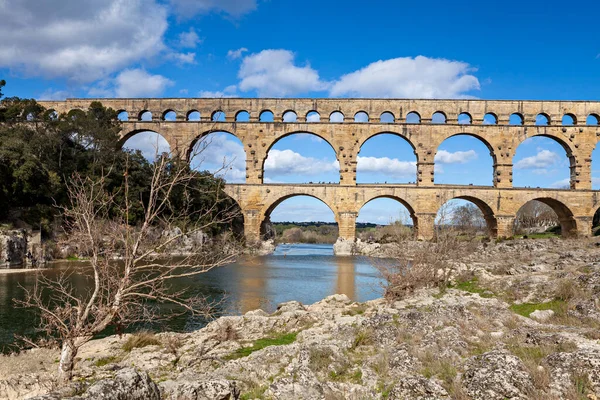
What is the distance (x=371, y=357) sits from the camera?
17.6 feet

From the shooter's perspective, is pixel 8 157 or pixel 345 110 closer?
pixel 8 157

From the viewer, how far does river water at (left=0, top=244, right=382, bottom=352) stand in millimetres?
9953

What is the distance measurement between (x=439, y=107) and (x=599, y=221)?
16.1 metres

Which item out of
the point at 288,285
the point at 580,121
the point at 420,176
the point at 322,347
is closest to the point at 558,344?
the point at 322,347

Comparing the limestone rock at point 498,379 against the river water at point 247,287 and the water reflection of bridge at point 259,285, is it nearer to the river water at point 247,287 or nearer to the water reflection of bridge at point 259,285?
the river water at point 247,287

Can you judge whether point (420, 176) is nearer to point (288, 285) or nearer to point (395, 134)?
point (395, 134)

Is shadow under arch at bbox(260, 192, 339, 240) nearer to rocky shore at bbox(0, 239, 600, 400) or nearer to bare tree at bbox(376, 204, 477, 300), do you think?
bare tree at bbox(376, 204, 477, 300)

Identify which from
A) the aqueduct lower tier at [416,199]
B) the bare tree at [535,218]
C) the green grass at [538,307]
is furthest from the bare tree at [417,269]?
the bare tree at [535,218]

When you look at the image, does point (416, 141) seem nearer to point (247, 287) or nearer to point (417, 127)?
point (417, 127)

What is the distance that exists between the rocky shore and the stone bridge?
2204 cm

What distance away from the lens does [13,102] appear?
31.3m

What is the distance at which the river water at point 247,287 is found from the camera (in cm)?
995

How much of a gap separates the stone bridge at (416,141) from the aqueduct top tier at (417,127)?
0.07 metres

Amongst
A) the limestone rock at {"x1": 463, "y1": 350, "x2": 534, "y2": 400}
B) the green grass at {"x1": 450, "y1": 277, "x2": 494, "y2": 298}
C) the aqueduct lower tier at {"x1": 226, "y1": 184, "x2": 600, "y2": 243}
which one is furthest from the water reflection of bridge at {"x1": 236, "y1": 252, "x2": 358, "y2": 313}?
the aqueduct lower tier at {"x1": 226, "y1": 184, "x2": 600, "y2": 243}
